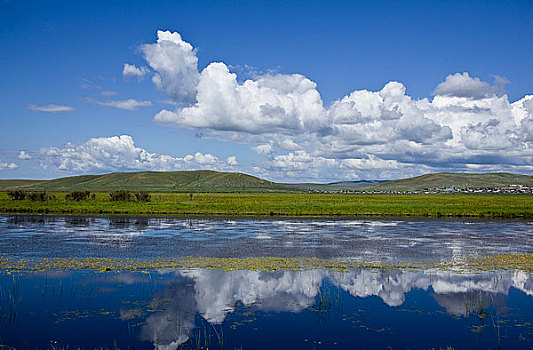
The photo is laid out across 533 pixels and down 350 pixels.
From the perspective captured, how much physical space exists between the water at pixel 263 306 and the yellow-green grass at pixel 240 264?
91 centimetres

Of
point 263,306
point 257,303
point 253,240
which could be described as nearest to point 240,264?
Answer: point 257,303

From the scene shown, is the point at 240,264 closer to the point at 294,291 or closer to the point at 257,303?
the point at 294,291

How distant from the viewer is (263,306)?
14.3 metres

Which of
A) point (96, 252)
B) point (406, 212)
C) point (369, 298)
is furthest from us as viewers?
point (406, 212)

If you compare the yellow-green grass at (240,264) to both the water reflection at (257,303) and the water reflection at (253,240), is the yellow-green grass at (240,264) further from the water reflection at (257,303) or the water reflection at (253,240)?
the water reflection at (253,240)

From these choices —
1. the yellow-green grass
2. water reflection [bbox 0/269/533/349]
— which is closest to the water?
water reflection [bbox 0/269/533/349]

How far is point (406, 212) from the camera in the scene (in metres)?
56.8

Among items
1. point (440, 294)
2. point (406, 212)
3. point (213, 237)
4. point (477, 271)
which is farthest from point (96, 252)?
point (406, 212)

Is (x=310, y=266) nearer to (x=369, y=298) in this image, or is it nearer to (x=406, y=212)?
(x=369, y=298)

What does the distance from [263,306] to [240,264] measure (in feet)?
21.7

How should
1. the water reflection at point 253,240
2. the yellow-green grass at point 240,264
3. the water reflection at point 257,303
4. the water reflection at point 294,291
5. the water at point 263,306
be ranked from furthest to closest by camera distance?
the water reflection at point 253,240
the yellow-green grass at point 240,264
the water reflection at point 294,291
the water reflection at point 257,303
the water at point 263,306

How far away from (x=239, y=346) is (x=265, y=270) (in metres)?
8.58

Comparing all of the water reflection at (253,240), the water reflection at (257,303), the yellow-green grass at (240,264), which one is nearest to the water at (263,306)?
the water reflection at (257,303)

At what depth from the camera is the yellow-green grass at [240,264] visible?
64.7 ft
